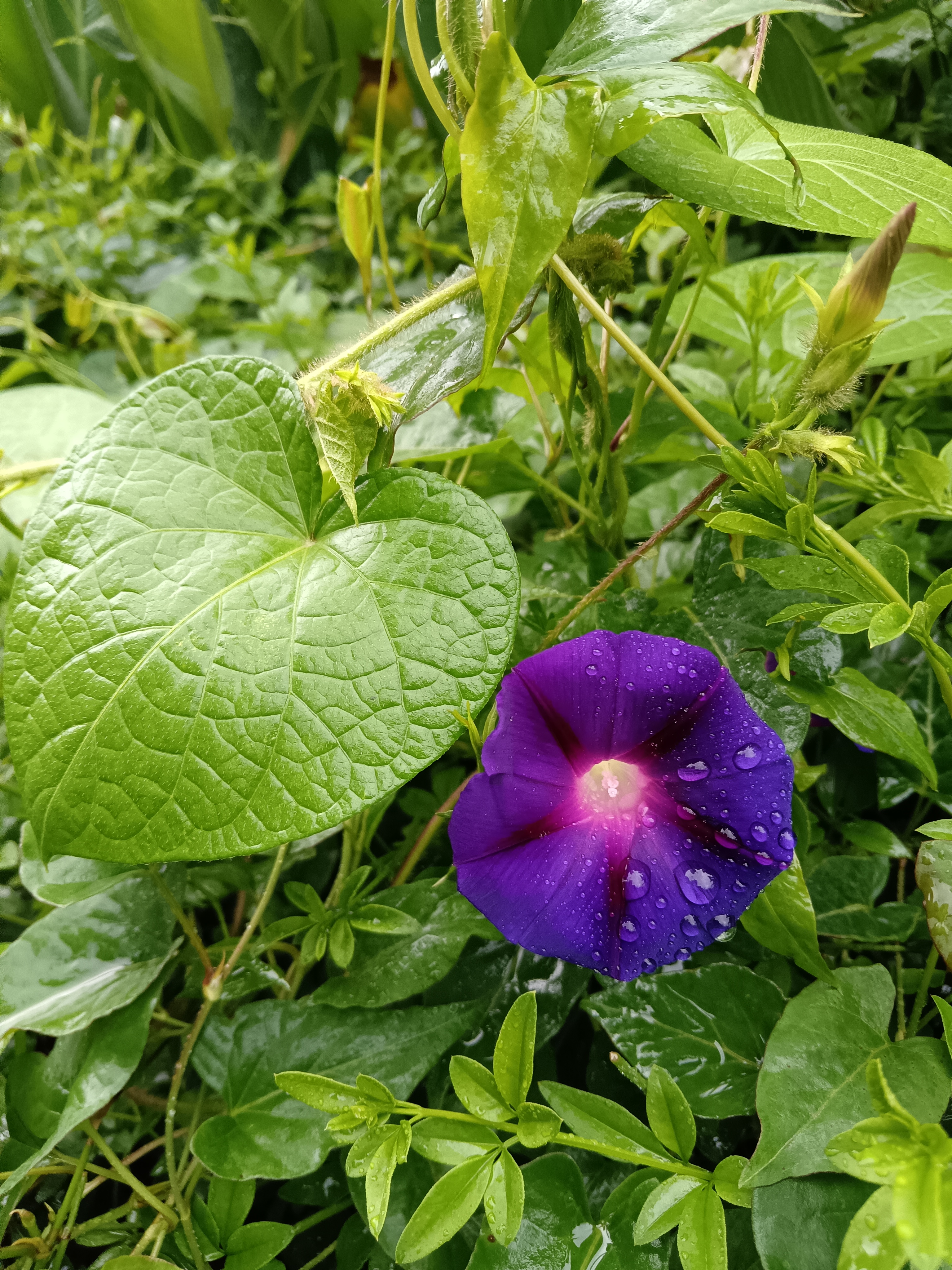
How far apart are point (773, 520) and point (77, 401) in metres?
0.83

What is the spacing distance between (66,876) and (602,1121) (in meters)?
0.42

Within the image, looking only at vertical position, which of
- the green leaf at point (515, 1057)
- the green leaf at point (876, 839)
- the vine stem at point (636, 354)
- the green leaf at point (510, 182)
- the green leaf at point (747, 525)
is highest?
the green leaf at point (510, 182)

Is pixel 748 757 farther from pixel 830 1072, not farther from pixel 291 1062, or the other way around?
pixel 291 1062

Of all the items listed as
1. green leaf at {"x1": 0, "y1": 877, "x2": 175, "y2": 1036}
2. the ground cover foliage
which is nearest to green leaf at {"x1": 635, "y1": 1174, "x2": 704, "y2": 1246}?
the ground cover foliage

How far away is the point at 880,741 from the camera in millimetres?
444

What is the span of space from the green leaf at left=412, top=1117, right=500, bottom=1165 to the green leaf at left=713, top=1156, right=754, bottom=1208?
4.3 inches

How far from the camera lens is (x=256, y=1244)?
445 mm

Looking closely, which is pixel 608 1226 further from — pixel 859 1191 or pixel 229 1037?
pixel 229 1037

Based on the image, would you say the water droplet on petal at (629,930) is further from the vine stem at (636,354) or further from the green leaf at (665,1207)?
the vine stem at (636,354)

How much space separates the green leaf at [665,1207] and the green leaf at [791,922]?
0.40ft

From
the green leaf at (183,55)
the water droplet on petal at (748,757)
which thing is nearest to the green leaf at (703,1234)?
the water droplet on petal at (748,757)

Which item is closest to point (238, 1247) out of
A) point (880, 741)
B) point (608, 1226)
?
point (608, 1226)

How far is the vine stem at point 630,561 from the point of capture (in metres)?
0.45

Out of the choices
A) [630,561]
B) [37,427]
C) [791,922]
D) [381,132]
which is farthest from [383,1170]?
[37,427]
